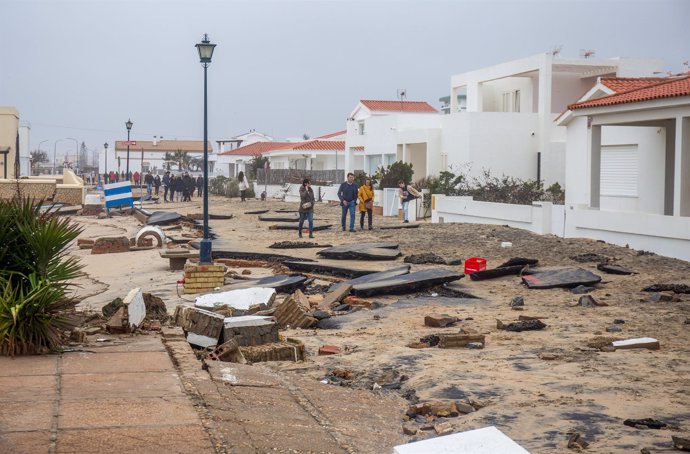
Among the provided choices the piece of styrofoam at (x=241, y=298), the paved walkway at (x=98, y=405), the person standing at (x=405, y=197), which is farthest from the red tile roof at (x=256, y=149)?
the paved walkway at (x=98, y=405)

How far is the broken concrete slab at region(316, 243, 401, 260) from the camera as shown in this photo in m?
19.3

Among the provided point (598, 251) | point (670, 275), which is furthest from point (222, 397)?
point (598, 251)

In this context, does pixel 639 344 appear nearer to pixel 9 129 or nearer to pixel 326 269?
pixel 326 269

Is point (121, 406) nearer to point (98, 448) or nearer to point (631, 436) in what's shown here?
point (98, 448)

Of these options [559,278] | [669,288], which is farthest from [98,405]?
[669,288]

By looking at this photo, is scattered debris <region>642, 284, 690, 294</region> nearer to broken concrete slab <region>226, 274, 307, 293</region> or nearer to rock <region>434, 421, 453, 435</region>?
broken concrete slab <region>226, 274, 307, 293</region>

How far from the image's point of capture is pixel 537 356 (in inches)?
376

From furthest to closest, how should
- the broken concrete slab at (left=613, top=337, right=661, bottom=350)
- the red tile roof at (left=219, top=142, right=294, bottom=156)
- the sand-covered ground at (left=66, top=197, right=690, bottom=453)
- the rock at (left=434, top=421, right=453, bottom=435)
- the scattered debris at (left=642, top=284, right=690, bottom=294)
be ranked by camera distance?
the red tile roof at (left=219, top=142, right=294, bottom=156), the scattered debris at (left=642, top=284, right=690, bottom=294), the broken concrete slab at (left=613, top=337, right=661, bottom=350), the sand-covered ground at (left=66, top=197, right=690, bottom=453), the rock at (left=434, top=421, right=453, bottom=435)

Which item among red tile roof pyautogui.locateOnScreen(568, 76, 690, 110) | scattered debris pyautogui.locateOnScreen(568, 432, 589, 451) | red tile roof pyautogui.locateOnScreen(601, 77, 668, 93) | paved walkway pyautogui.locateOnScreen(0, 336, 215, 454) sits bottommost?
scattered debris pyautogui.locateOnScreen(568, 432, 589, 451)

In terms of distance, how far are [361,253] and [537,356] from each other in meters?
9.93

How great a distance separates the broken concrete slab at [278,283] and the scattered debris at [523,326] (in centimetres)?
458

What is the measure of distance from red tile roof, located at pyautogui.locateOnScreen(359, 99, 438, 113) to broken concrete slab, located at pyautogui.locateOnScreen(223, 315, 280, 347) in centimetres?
4893

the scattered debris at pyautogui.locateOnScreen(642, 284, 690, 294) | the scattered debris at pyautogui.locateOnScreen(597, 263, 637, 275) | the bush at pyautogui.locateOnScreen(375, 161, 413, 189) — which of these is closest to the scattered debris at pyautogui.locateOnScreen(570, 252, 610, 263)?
the scattered debris at pyautogui.locateOnScreen(597, 263, 637, 275)

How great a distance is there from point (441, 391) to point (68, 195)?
43763mm
